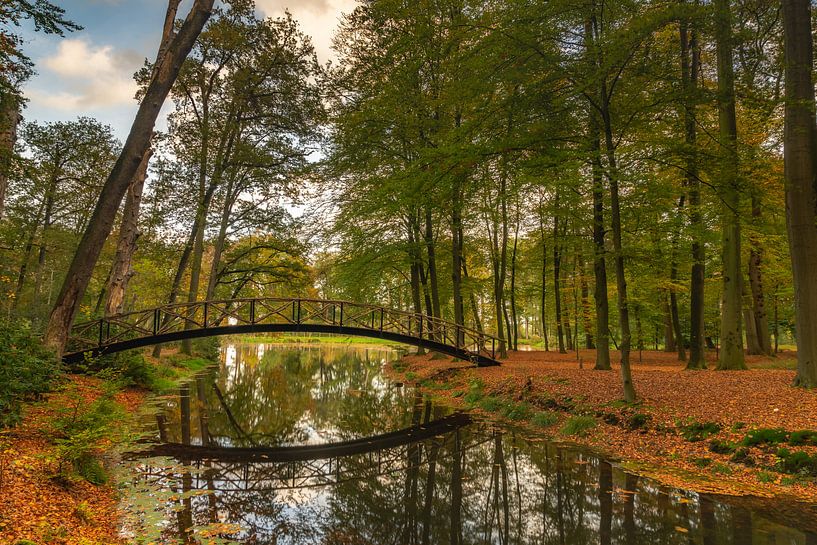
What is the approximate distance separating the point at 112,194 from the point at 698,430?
12.4 meters

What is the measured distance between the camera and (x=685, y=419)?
8.13m

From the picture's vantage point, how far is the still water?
4.88m

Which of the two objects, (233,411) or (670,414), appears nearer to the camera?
(670,414)

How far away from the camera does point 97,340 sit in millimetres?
13156

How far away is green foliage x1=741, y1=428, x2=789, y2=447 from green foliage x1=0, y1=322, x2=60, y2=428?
11.3m

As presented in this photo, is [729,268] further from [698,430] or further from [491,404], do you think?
[491,404]

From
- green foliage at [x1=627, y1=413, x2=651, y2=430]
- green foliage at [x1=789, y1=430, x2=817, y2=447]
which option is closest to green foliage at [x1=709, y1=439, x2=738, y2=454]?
green foliage at [x1=789, y1=430, x2=817, y2=447]

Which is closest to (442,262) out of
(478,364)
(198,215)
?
(478,364)

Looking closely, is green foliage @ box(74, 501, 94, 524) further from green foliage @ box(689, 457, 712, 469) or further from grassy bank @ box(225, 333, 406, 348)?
grassy bank @ box(225, 333, 406, 348)

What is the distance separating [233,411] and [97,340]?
5.23m

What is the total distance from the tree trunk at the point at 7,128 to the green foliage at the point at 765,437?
1489 centimetres

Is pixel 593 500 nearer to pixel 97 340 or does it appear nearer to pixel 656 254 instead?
pixel 656 254

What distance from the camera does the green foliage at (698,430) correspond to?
7.48 m

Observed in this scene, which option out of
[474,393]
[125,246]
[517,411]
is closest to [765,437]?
[517,411]
